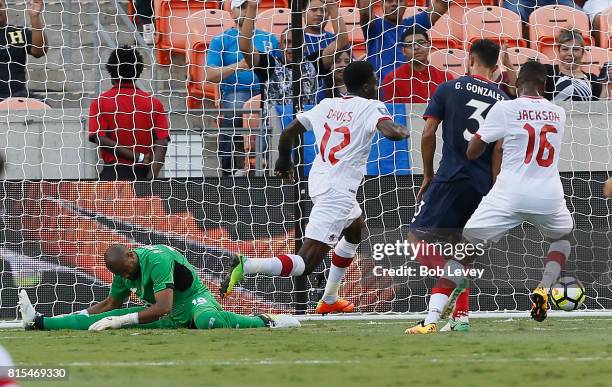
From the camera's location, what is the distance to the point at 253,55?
12812 mm

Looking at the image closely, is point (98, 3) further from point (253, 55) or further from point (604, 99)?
point (604, 99)

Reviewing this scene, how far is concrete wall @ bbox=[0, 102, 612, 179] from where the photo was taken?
478 inches

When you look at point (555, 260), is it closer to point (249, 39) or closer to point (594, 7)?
point (249, 39)

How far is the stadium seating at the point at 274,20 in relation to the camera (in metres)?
13.4

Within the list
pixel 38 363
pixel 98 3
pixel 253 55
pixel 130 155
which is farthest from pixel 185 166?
pixel 38 363

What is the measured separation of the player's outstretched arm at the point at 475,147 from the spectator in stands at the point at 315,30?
13.0 feet

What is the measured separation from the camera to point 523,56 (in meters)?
13.4

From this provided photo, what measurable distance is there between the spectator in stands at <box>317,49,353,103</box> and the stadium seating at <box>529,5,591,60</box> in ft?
8.16

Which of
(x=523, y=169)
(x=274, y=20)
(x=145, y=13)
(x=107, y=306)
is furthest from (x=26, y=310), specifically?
(x=145, y=13)

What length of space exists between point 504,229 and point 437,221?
73cm

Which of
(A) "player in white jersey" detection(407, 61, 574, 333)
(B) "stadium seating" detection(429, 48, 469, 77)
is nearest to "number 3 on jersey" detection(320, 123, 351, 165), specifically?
(A) "player in white jersey" detection(407, 61, 574, 333)

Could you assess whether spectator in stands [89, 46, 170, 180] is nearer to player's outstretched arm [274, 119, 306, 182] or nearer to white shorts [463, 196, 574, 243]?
player's outstretched arm [274, 119, 306, 182]

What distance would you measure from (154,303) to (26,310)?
3.46 feet

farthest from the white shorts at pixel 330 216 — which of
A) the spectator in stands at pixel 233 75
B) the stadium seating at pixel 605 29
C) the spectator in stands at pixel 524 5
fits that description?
the stadium seating at pixel 605 29
